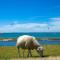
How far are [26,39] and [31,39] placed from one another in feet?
1.38

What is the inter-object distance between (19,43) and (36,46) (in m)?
1.45

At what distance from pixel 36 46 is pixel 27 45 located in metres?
0.76

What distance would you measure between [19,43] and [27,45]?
2.46ft

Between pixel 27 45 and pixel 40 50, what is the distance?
1.41m

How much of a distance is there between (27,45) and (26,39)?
536 millimetres

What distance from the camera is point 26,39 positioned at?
23.5m

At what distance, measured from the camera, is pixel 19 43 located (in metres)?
24.0

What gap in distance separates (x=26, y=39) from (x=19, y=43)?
83 cm

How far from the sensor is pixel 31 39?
23.6m

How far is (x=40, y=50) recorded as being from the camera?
74.8 ft

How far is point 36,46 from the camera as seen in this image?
938 inches

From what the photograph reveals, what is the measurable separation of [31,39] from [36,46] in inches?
29.5

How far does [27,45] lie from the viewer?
2370cm
